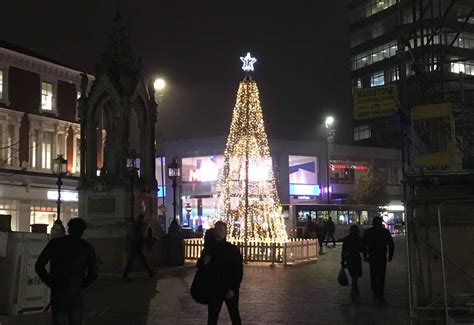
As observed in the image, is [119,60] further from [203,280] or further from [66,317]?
[66,317]

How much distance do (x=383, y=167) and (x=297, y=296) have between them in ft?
210

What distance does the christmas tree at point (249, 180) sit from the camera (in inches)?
945

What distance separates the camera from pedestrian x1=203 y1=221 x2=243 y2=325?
7.42 meters

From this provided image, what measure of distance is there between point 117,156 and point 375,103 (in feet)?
39.8

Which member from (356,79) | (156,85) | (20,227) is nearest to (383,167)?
(356,79)

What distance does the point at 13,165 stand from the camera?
119 feet

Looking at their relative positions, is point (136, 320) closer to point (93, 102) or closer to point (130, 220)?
point (130, 220)

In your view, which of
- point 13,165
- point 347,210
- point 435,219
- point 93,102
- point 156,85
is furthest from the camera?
point 347,210

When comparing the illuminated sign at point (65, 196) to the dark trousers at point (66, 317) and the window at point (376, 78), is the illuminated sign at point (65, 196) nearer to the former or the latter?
the dark trousers at point (66, 317)

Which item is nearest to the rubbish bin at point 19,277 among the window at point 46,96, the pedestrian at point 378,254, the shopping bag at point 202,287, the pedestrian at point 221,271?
the shopping bag at point 202,287

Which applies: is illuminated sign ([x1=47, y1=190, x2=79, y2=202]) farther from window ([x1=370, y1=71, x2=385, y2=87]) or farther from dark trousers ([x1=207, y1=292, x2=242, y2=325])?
window ([x1=370, y1=71, x2=385, y2=87])

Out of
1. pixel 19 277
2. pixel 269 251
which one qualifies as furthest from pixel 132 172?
pixel 19 277

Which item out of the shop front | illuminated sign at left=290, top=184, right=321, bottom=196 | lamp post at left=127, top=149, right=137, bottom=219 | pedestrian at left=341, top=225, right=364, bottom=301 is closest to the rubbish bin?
pedestrian at left=341, top=225, right=364, bottom=301

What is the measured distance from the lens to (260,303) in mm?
12422
